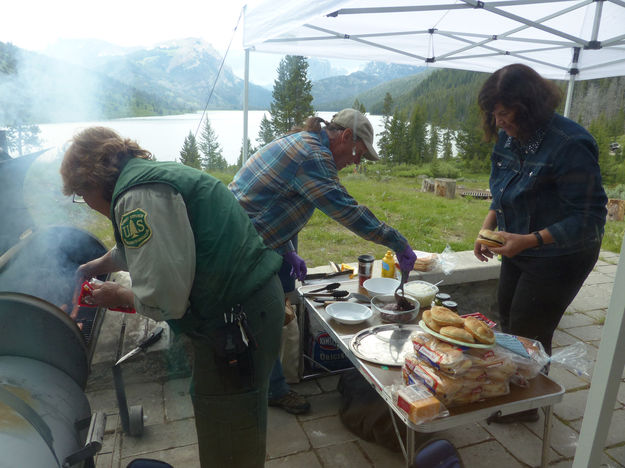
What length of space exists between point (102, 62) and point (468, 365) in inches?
138

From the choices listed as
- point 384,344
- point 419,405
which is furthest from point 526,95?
point 419,405

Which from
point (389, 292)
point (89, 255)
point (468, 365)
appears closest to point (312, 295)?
point (389, 292)

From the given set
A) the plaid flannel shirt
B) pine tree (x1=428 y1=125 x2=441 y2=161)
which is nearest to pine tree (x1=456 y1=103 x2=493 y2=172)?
pine tree (x1=428 y1=125 x2=441 y2=161)

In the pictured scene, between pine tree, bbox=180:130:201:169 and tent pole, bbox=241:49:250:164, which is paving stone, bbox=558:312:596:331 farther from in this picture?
pine tree, bbox=180:130:201:169

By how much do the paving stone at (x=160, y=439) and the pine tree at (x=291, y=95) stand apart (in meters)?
7.84

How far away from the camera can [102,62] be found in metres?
3.34

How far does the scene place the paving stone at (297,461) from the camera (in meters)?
2.12

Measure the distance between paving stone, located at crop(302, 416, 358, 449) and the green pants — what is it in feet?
2.51

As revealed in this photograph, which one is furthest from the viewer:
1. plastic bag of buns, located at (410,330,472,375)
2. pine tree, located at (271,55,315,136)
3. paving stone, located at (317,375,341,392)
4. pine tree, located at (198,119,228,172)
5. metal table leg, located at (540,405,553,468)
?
pine tree, located at (271,55,315,136)

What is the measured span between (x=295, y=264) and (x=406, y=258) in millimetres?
684

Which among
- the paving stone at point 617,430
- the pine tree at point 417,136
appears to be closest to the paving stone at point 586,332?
the paving stone at point 617,430

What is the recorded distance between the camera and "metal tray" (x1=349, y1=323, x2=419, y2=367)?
5.77ft

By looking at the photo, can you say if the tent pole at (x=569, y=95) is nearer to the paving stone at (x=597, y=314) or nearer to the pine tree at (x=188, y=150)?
the paving stone at (x=597, y=314)

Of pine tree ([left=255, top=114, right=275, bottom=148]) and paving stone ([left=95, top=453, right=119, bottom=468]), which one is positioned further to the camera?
pine tree ([left=255, top=114, right=275, bottom=148])
